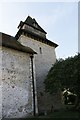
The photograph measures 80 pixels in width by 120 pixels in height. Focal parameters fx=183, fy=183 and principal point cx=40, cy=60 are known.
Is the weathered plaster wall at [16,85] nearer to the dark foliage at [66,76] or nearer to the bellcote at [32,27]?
the dark foliage at [66,76]

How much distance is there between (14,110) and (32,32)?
432 inches

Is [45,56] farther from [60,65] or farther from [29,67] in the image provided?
[29,67]

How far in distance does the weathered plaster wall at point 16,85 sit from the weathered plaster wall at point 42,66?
13.6ft

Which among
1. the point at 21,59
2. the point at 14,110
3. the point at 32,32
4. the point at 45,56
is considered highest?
the point at 32,32

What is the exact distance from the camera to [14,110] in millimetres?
14102

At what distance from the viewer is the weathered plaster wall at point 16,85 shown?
13.9m

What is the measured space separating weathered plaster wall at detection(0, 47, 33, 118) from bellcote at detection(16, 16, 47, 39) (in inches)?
241

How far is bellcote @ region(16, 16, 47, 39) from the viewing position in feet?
73.1

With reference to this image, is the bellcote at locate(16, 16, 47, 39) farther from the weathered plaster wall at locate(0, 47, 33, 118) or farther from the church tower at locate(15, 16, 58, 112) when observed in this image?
the weathered plaster wall at locate(0, 47, 33, 118)

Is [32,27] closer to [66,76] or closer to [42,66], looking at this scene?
[42,66]

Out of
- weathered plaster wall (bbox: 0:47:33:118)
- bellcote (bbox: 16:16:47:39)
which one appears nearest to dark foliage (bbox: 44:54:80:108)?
weathered plaster wall (bbox: 0:47:33:118)

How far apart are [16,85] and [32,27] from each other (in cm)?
1034

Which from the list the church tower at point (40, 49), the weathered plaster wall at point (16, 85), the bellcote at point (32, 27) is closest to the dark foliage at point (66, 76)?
the church tower at point (40, 49)

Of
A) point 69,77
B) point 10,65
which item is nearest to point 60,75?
point 69,77
